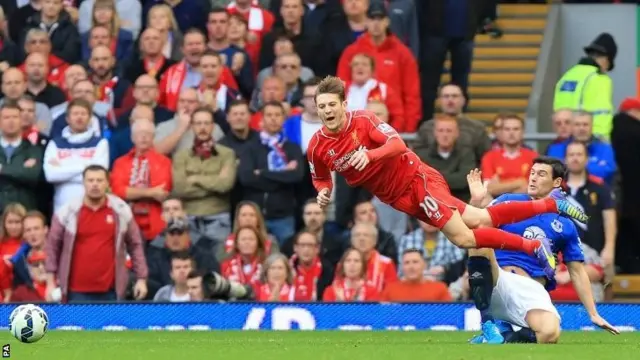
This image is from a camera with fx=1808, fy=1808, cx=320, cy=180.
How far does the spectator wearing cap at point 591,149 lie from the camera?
1911 centimetres

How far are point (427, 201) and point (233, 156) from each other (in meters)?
4.97

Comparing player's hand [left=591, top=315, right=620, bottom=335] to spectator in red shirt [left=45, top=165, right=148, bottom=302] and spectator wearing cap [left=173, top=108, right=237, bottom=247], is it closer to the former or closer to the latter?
spectator in red shirt [left=45, top=165, right=148, bottom=302]

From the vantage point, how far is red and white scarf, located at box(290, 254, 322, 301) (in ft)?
61.3

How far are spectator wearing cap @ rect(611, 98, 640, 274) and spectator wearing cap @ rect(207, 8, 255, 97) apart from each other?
13.7 feet

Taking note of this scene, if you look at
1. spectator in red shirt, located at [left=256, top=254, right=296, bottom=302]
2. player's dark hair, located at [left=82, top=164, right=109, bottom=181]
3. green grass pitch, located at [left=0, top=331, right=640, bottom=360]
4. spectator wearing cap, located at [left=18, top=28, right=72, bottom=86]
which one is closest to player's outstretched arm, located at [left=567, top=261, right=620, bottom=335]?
green grass pitch, located at [left=0, top=331, right=640, bottom=360]

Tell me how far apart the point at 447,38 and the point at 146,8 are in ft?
11.9

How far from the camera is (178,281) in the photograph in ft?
60.8

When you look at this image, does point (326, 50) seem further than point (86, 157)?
Yes

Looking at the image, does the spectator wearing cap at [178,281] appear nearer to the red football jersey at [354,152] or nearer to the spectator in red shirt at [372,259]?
the spectator in red shirt at [372,259]

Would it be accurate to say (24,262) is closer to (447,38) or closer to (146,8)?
(146,8)

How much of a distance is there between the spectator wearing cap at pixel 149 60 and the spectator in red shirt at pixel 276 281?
3.25 metres

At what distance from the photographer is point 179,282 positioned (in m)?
18.5

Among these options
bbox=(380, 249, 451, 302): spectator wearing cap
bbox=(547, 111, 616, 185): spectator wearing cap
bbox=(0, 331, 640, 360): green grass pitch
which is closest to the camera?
bbox=(0, 331, 640, 360): green grass pitch

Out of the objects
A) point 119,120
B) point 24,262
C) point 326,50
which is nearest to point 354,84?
point 326,50
